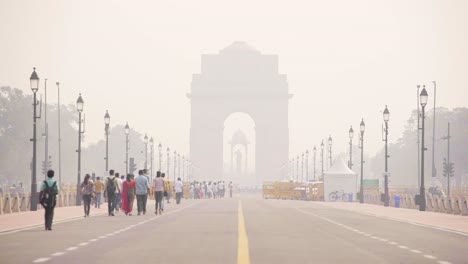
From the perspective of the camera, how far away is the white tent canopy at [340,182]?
8631cm

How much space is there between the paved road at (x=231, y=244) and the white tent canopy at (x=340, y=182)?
51135 millimetres

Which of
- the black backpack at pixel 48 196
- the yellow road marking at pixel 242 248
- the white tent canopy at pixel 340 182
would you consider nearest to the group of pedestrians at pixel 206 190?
the white tent canopy at pixel 340 182

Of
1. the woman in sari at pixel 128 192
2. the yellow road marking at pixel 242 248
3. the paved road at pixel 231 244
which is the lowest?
the paved road at pixel 231 244

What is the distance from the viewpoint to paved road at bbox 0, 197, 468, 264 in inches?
797

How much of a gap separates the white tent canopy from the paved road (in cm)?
5114

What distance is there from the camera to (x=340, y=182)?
86688 millimetres

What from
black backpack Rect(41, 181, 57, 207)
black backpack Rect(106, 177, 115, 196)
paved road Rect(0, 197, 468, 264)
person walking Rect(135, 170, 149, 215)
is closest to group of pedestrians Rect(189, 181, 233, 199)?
person walking Rect(135, 170, 149, 215)

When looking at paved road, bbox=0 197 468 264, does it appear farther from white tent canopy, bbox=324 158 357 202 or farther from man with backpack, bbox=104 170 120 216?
white tent canopy, bbox=324 158 357 202

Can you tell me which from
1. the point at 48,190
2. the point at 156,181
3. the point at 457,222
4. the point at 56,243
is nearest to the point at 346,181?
the point at 156,181

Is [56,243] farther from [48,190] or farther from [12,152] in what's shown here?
[12,152]

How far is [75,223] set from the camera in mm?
36750

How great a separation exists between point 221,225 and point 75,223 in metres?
4.95

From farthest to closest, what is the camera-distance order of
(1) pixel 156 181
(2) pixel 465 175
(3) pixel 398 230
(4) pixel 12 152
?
(2) pixel 465 175 < (4) pixel 12 152 < (1) pixel 156 181 < (3) pixel 398 230

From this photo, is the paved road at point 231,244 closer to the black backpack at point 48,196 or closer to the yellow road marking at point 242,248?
the yellow road marking at point 242,248
